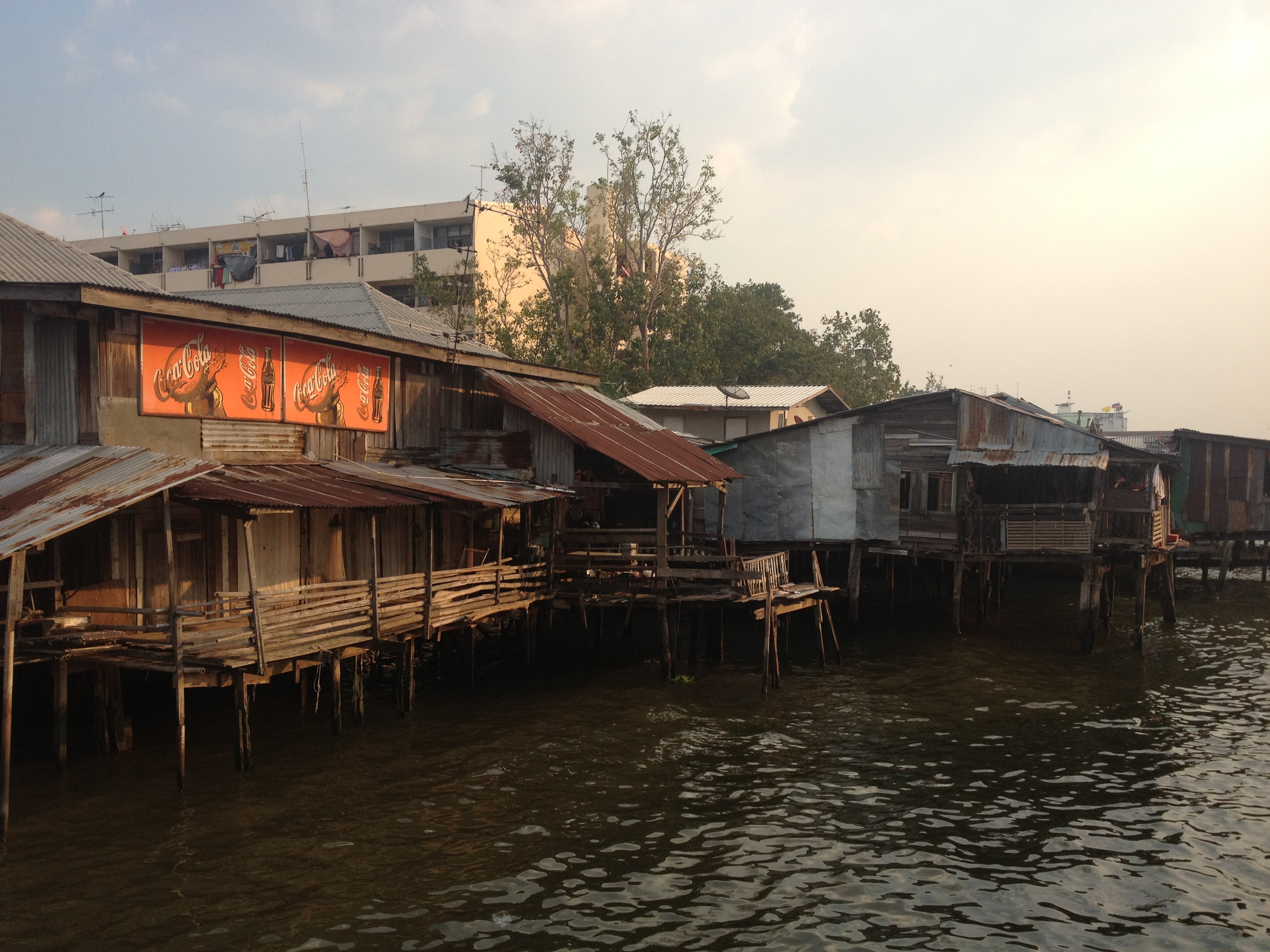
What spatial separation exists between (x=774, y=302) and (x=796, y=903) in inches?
2044

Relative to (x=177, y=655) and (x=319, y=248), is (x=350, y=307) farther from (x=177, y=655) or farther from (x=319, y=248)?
(x=319, y=248)

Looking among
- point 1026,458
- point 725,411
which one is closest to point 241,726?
point 1026,458

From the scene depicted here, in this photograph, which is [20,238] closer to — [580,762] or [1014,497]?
[580,762]

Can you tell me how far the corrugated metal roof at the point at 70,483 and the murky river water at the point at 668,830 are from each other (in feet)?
11.8

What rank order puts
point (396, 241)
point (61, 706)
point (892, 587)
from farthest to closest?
point (396, 241), point (892, 587), point (61, 706)

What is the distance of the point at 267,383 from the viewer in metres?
16.5

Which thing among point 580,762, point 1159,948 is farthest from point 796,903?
point 580,762

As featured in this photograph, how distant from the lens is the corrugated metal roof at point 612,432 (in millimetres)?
19688

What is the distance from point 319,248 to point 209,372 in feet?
122

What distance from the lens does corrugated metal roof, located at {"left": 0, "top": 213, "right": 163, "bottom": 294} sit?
1550cm

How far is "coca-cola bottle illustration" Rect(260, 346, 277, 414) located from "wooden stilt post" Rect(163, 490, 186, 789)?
428 centimetres

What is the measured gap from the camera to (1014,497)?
2866 cm

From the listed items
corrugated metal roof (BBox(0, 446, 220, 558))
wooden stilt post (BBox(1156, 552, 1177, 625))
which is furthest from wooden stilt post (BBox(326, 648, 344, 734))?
wooden stilt post (BBox(1156, 552, 1177, 625))

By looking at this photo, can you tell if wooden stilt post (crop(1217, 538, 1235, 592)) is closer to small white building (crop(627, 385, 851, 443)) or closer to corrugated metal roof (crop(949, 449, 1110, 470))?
corrugated metal roof (crop(949, 449, 1110, 470))
